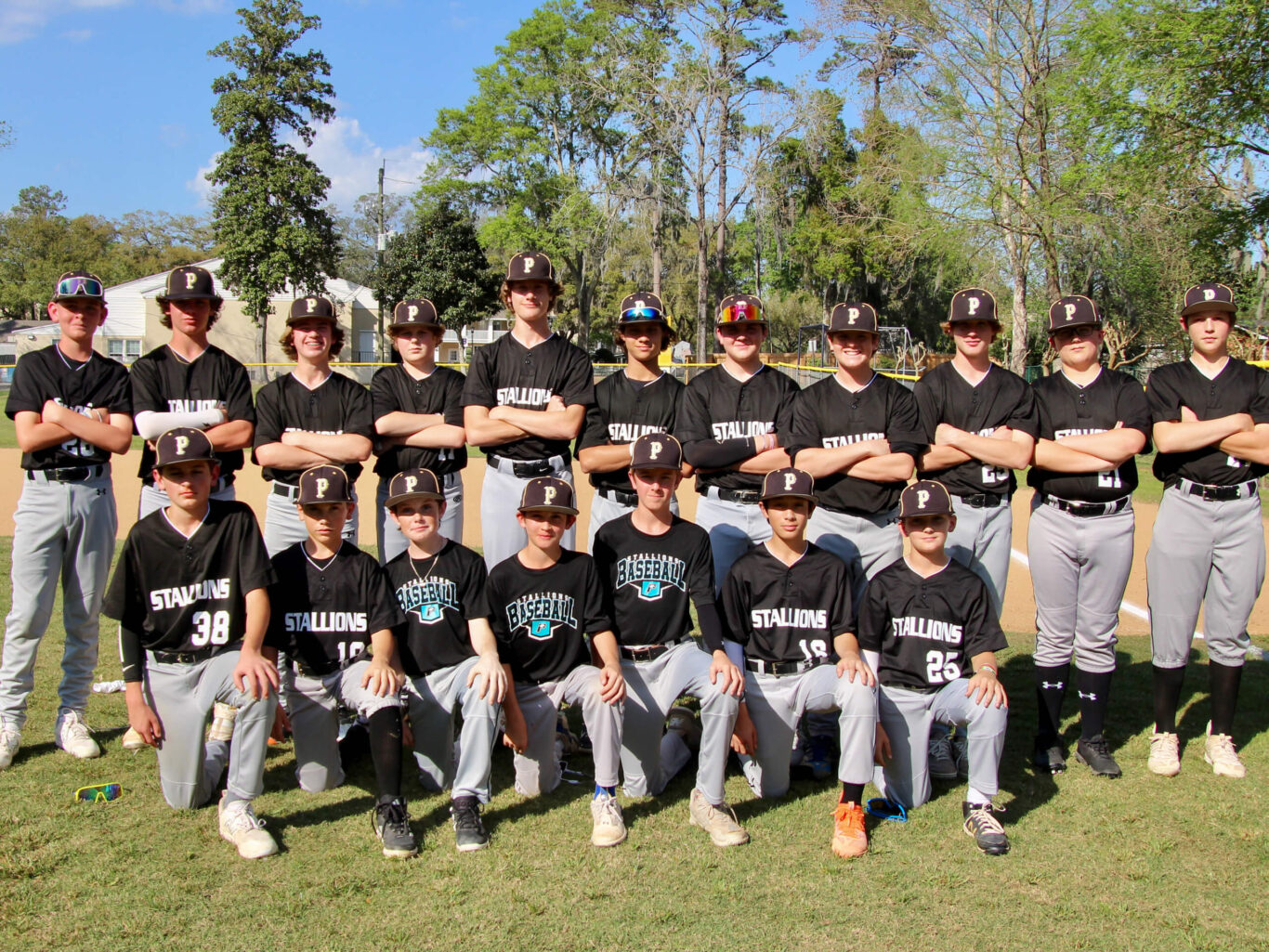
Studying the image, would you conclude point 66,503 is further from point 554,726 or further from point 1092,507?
point 1092,507

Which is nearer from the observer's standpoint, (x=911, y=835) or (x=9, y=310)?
(x=911, y=835)

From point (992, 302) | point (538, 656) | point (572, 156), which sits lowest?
point (538, 656)

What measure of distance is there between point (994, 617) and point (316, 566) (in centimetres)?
295

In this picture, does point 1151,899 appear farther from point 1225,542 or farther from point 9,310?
point 9,310

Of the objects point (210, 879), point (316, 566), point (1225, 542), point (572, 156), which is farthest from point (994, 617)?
point (572, 156)

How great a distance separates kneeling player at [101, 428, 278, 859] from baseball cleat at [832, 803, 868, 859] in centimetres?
227

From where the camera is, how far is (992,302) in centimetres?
429

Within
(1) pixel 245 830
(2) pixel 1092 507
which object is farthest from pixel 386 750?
(2) pixel 1092 507

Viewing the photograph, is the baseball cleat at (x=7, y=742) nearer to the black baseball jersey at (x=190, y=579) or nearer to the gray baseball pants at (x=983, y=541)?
the black baseball jersey at (x=190, y=579)

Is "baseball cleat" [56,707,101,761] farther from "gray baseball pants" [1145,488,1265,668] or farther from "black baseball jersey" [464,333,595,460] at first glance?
"gray baseball pants" [1145,488,1265,668]

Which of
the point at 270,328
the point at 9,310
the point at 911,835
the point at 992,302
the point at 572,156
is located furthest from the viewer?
the point at 9,310

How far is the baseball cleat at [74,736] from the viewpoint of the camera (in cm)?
423

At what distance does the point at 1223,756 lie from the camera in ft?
14.2

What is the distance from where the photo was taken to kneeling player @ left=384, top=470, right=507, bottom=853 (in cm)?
392
